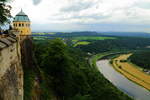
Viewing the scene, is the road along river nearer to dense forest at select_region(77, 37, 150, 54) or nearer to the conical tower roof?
the conical tower roof

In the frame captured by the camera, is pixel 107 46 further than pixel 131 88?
Yes

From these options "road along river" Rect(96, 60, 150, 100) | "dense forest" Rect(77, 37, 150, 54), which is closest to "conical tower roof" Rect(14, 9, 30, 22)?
"road along river" Rect(96, 60, 150, 100)

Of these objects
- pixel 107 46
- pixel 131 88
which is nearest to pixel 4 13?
pixel 131 88

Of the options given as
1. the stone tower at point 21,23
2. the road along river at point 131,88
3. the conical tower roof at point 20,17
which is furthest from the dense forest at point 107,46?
the conical tower roof at point 20,17

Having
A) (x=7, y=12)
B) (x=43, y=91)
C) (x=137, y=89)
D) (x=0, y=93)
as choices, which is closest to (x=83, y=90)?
(x=43, y=91)

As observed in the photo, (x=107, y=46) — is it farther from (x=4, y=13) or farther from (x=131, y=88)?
(x=4, y=13)

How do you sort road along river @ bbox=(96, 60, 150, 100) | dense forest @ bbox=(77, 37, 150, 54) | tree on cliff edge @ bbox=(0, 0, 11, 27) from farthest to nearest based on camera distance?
dense forest @ bbox=(77, 37, 150, 54) < road along river @ bbox=(96, 60, 150, 100) < tree on cliff edge @ bbox=(0, 0, 11, 27)

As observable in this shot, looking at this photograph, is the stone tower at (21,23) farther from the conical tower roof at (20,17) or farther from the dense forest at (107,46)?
the dense forest at (107,46)

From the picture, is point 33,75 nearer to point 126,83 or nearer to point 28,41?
point 28,41
